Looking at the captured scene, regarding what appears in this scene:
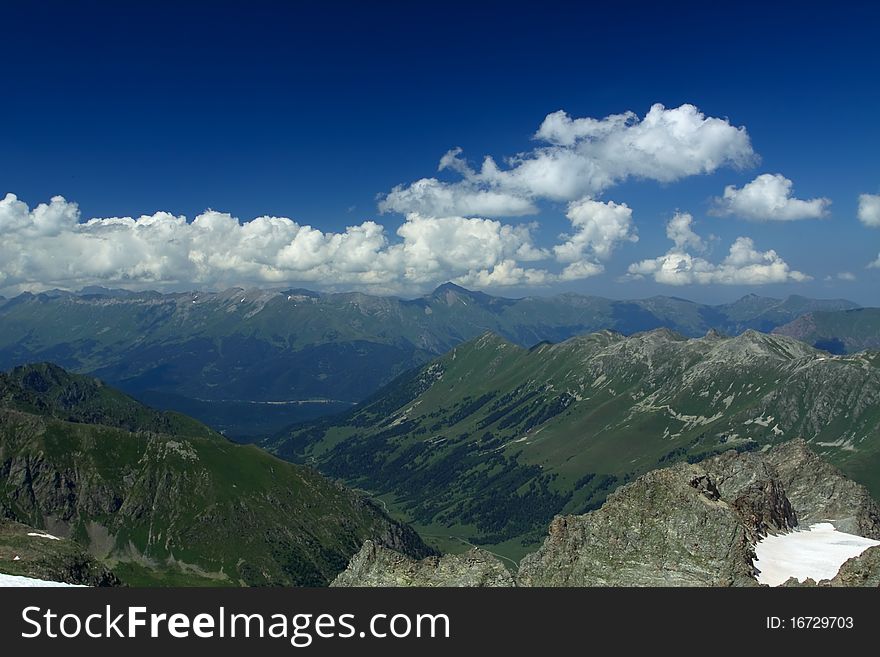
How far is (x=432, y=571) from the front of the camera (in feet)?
258

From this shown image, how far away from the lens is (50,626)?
37562mm

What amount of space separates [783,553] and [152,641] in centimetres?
8556

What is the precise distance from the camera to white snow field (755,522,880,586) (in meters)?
79.9

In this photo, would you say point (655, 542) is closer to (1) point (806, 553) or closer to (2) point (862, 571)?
(2) point (862, 571)

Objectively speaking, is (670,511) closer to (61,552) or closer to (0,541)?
(61,552)

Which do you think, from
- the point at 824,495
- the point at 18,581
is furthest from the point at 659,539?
the point at 18,581

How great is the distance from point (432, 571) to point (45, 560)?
2911 inches

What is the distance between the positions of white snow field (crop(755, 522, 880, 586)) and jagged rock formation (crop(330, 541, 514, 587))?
3259cm

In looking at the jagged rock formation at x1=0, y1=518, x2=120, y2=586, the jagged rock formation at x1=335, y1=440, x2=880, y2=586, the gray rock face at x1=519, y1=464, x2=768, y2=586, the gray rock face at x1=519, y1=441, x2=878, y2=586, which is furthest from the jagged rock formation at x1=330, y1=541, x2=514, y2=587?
the jagged rock formation at x1=0, y1=518, x2=120, y2=586

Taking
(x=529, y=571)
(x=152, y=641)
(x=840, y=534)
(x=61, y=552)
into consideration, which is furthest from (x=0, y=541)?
(x=840, y=534)

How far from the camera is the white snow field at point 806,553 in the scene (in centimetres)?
7994

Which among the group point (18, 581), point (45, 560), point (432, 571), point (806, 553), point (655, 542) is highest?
point (655, 542)

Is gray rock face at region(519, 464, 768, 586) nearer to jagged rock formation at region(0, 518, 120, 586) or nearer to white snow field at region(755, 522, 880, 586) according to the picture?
white snow field at region(755, 522, 880, 586)

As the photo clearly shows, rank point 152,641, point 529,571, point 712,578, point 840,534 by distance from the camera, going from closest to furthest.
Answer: point 152,641, point 712,578, point 529,571, point 840,534
